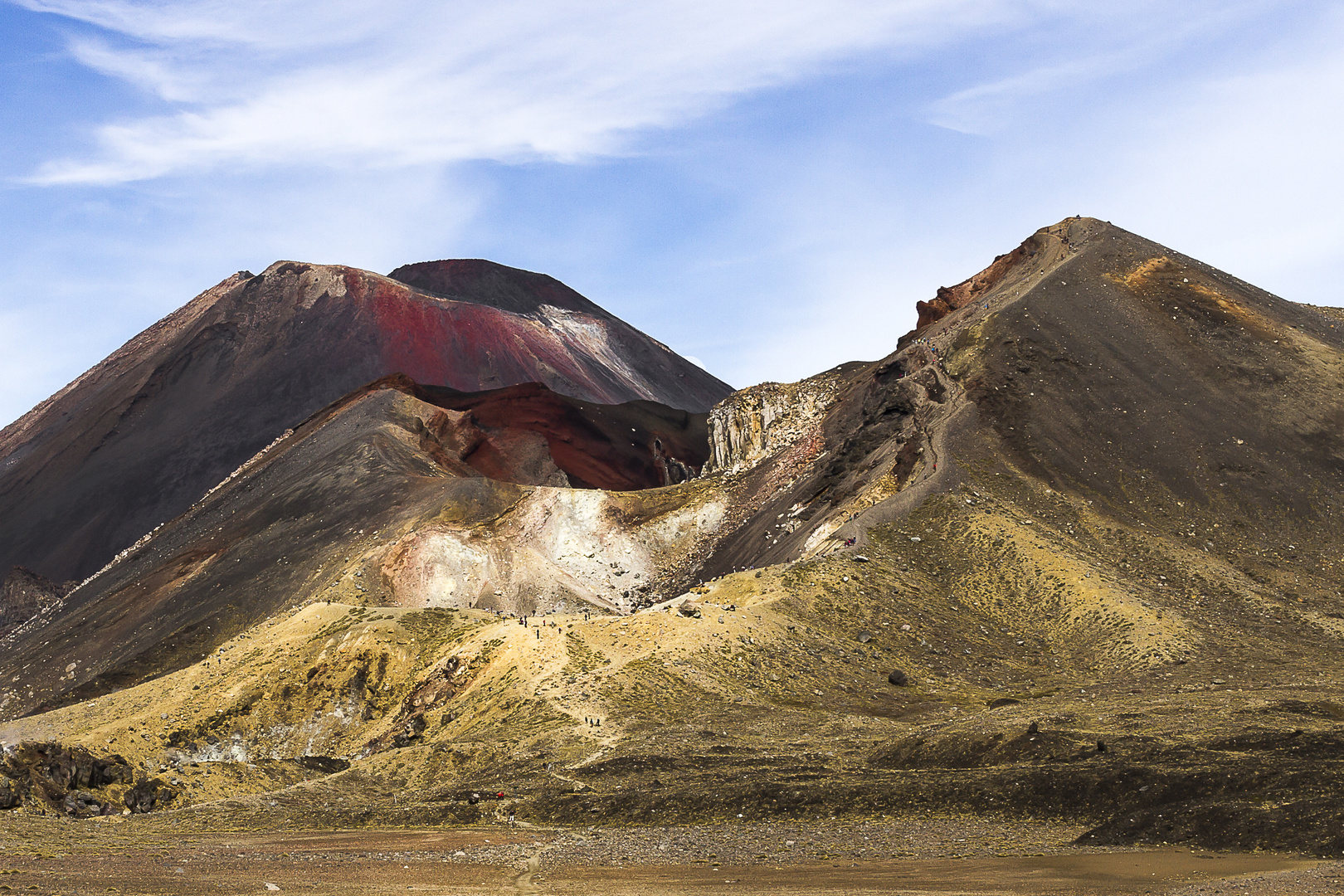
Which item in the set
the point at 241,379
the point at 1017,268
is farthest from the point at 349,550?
the point at 241,379

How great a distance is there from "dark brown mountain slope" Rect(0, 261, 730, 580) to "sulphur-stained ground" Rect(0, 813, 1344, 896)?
91460mm

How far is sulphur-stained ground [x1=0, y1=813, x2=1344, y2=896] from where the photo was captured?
2264cm

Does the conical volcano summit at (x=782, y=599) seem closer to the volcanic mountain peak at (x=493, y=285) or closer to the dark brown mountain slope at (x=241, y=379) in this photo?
the dark brown mountain slope at (x=241, y=379)

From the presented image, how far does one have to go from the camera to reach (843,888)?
23125mm

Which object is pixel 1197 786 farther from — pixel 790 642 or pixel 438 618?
pixel 438 618

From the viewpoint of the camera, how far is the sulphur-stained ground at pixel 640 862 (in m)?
22.6

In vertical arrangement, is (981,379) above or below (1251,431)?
above

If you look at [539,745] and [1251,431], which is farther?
[1251,431]

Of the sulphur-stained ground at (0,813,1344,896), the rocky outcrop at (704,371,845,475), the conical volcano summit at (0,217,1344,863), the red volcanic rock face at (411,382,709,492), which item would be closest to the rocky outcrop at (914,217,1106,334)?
the conical volcano summit at (0,217,1344,863)

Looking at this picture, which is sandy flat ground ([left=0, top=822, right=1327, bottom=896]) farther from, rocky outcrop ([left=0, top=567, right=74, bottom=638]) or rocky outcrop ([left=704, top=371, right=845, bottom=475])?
rocky outcrop ([left=0, top=567, right=74, bottom=638])

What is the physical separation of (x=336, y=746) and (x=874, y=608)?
2366 centimetres

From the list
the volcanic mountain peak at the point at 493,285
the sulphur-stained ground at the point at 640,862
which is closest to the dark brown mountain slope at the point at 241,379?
the volcanic mountain peak at the point at 493,285

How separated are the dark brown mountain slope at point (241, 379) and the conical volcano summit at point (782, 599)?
1279 mm

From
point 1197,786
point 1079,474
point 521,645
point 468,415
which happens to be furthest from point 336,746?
point 468,415
